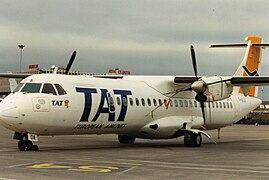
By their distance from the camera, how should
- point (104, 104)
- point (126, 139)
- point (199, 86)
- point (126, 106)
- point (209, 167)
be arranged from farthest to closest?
point (126, 139) < point (199, 86) < point (126, 106) < point (104, 104) < point (209, 167)

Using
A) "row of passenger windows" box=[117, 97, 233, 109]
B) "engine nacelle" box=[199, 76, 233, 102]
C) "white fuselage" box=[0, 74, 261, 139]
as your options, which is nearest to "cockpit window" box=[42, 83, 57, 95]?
"white fuselage" box=[0, 74, 261, 139]

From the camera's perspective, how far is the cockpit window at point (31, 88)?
15.3m

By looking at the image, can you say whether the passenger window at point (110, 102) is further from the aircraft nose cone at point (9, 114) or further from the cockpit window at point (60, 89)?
the aircraft nose cone at point (9, 114)

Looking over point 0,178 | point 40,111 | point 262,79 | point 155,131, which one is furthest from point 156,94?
point 0,178

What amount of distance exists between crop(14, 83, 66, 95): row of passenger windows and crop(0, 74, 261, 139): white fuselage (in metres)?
0.14

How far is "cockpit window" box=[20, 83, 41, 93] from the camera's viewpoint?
1529cm

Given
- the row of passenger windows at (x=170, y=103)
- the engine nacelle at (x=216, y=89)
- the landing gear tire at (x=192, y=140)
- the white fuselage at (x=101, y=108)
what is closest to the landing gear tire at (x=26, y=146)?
the white fuselage at (x=101, y=108)

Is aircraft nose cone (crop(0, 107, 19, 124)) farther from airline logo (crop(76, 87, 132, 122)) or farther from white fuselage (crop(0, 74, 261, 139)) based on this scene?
airline logo (crop(76, 87, 132, 122))

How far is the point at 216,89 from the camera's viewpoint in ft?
67.2

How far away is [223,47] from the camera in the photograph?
2761cm

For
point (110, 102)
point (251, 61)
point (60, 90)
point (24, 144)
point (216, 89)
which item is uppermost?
point (251, 61)

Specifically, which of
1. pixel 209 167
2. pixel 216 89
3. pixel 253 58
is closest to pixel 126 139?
pixel 216 89

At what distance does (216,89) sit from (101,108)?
6.33 m

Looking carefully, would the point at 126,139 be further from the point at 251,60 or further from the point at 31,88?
the point at 251,60
